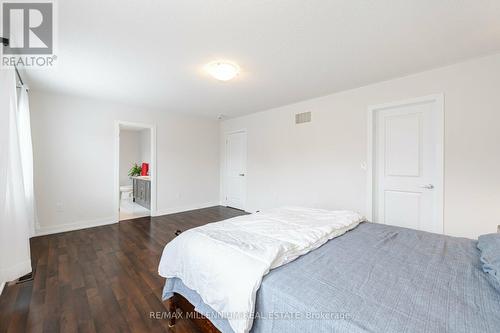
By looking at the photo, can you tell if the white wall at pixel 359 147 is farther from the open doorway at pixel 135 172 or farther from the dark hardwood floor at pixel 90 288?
the dark hardwood floor at pixel 90 288

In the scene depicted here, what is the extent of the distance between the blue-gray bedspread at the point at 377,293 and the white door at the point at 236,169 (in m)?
3.84

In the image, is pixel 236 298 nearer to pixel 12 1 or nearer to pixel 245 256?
pixel 245 256

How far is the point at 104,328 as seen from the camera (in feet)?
5.14

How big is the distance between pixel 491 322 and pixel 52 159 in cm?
511

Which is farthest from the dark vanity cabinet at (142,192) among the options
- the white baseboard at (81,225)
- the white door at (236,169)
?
the white door at (236,169)

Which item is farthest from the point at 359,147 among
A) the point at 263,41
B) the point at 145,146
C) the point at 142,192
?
the point at 145,146

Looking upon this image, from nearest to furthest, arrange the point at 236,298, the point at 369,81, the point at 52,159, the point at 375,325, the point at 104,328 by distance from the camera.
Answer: the point at 375,325
the point at 236,298
the point at 104,328
the point at 369,81
the point at 52,159

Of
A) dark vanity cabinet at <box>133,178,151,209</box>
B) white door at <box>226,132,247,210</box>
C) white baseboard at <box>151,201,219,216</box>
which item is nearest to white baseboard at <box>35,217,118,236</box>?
white baseboard at <box>151,201,219,216</box>

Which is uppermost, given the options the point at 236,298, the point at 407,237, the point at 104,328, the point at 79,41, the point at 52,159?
the point at 79,41

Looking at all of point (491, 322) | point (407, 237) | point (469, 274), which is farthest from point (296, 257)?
point (407, 237)

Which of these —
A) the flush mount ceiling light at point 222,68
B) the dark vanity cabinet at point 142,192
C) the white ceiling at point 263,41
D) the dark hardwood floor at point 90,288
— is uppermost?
the white ceiling at point 263,41

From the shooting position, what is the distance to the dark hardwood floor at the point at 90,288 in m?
1.62

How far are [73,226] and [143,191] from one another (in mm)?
1799

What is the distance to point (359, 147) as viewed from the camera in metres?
3.34
